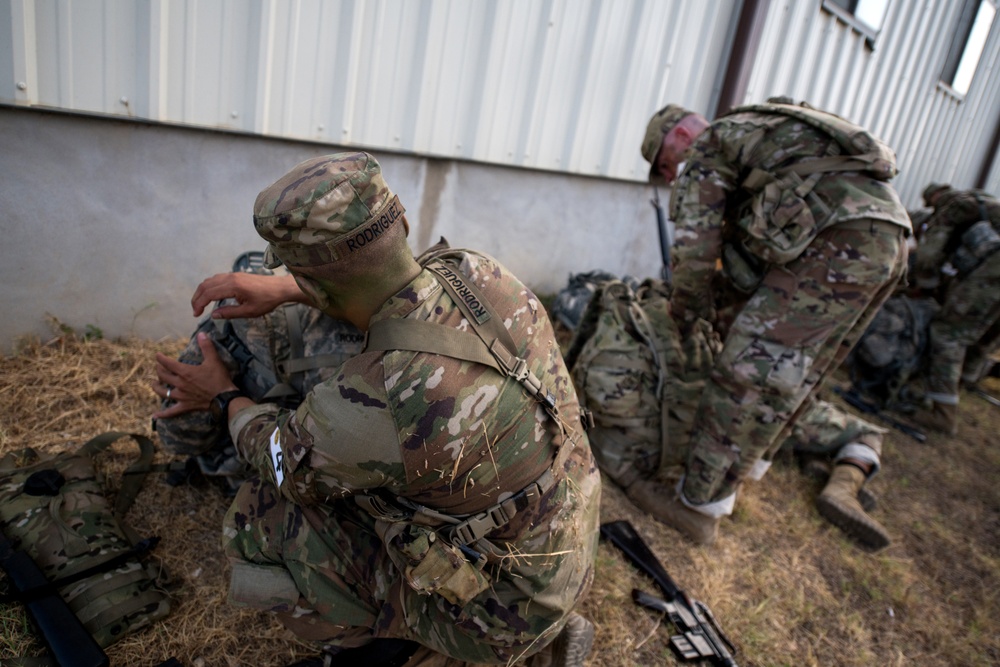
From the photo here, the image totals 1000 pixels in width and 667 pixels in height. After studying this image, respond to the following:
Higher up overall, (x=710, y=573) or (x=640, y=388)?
(x=640, y=388)

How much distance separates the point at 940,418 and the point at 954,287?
1.22 meters

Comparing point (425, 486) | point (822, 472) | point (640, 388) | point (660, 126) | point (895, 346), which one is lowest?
point (822, 472)

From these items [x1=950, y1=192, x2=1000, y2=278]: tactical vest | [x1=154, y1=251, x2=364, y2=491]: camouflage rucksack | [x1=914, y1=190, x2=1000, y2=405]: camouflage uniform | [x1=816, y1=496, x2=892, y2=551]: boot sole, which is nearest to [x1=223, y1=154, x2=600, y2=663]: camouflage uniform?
[x1=154, y1=251, x2=364, y2=491]: camouflage rucksack

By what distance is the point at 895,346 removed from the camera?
5.32 metres

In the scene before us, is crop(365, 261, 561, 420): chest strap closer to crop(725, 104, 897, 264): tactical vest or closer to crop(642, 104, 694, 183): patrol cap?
crop(725, 104, 897, 264): tactical vest

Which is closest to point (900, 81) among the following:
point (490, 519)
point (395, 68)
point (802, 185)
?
point (802, 185)

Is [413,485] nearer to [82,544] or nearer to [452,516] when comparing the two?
[452,516]

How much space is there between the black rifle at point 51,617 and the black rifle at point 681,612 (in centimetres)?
200

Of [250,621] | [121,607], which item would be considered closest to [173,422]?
[121,607]

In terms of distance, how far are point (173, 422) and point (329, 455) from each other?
3.36 feet

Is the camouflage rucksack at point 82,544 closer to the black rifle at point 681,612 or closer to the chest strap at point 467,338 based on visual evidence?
the chest strap at point 467,338

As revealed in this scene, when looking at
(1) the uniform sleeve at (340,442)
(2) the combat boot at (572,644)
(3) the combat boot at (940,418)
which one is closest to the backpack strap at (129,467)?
(1) the uniform sleeve at (340,442)

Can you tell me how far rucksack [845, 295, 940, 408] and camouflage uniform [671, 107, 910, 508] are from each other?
2.97 m

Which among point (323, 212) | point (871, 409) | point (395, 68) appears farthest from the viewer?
point (871, 409)
